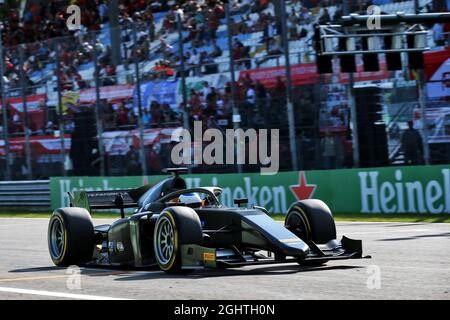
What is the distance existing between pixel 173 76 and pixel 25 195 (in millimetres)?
6620

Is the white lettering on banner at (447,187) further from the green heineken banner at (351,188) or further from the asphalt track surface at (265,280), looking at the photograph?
the asphalt track surface at (265,280)

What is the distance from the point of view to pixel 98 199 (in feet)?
38.4

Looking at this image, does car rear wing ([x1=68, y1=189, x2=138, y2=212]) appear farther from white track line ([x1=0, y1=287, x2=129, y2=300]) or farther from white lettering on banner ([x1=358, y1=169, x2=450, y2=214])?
white lettering on banner ([x1=358, y1=169, x2=450, y2=214])

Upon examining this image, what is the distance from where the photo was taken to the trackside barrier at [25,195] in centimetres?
2694

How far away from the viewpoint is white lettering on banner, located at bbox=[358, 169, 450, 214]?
1878 centimetres

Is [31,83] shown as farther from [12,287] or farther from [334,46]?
[12,287]

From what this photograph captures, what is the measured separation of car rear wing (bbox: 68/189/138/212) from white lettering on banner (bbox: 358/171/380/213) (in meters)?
9.24

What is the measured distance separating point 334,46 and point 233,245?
1159 cm

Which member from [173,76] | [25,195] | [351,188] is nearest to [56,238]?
[351,188]

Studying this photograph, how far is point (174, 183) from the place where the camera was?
10719 millimetres

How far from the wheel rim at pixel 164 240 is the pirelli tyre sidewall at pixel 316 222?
4.84 ft

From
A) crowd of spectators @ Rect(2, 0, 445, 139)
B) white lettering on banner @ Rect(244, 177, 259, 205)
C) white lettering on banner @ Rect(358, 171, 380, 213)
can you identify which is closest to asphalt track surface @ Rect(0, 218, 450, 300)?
white lettering on banner @ Rect(358, 171, 380, 213)

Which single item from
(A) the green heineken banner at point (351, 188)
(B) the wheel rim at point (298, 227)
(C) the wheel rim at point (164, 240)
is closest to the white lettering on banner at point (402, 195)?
(A) the green heineken banner at point (351, 188)

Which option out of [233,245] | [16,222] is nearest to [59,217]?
[233,245]
